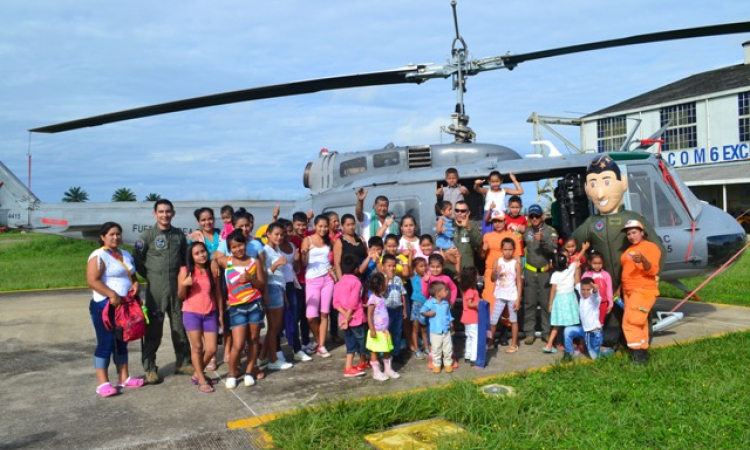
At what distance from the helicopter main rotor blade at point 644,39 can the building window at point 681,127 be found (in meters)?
25.6

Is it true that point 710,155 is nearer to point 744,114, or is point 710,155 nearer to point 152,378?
point 744,114

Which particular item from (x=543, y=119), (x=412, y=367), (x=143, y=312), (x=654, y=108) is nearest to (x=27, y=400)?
(x=143, y=312)

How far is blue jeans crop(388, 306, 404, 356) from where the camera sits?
6.27m

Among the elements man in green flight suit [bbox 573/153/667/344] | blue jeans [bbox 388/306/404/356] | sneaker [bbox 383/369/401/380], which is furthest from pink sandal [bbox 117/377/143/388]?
man in green flight suit [bbox 573/153/667/344]

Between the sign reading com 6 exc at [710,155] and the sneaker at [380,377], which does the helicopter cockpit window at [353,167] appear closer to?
the sneaker at [380,377]

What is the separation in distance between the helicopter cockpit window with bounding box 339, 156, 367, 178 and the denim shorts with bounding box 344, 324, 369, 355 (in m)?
4.16

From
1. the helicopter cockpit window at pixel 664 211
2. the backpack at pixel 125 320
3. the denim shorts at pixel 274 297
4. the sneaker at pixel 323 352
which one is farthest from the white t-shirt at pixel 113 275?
the helicopter cockpit window at pixel 664 211

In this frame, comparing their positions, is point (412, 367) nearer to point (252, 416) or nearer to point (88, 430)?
point (252, 416)

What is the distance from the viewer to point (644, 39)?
7.22 meters

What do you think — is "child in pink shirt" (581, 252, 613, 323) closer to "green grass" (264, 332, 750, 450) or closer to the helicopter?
"green grass" (264, 332, 750, 450)

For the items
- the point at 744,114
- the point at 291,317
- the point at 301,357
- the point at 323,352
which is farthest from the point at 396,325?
the point at 744,114

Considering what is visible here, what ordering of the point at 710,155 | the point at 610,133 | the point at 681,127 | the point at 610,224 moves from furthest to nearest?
the point at 610,133
the point at 681,127
the point at 710,155
the point at 610,224

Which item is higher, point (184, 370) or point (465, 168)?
point (465, 168)

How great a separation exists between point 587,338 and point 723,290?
22.2 feet
